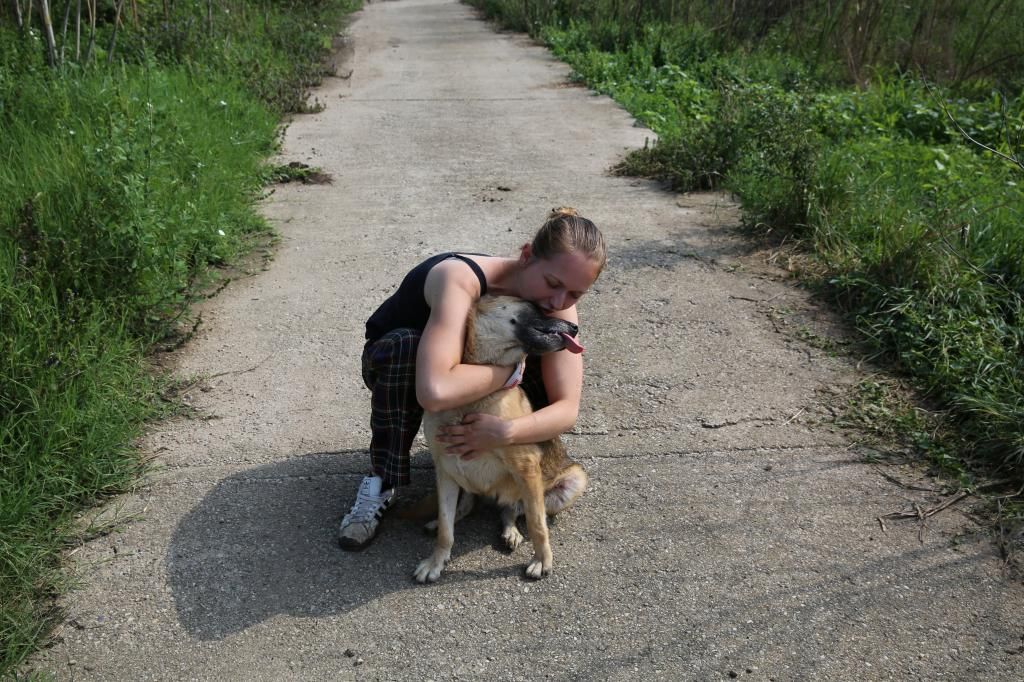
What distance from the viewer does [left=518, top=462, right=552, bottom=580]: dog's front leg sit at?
301 centimetres

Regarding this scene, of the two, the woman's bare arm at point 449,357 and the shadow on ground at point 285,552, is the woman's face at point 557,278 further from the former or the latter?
the shadow on ground at point 285,552

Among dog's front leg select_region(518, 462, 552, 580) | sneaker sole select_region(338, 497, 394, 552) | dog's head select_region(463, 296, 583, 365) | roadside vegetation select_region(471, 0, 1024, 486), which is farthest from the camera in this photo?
roadside vegetation select_region(471, 0, 1024, 486)

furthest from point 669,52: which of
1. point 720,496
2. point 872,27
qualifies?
point 720,496

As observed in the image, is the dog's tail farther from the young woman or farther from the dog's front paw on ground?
the dog's front paw on ground

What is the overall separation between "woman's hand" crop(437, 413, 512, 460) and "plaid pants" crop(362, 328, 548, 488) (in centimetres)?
25

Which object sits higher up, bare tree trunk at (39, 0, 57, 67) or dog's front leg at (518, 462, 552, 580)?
bare tree trunk at (39, 0, 57, 67)

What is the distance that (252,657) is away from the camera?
2732mm

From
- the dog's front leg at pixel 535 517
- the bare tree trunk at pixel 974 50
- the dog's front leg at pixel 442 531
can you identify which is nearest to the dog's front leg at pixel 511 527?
the dog's front leg at pixel 535 517

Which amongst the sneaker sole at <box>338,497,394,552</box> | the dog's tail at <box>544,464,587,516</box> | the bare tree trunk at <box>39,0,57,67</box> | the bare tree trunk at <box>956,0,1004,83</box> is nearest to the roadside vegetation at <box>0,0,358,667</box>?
the bare tree trunk at <box>39,0,57,67</box>

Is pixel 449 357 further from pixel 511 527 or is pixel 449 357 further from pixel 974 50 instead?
pixel 974 50

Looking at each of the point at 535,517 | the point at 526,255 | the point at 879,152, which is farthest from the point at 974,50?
the point at 535,517

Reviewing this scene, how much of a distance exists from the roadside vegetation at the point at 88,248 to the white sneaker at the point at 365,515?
0.98 metres

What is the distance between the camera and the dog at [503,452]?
9.54ft

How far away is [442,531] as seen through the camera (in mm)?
3076
